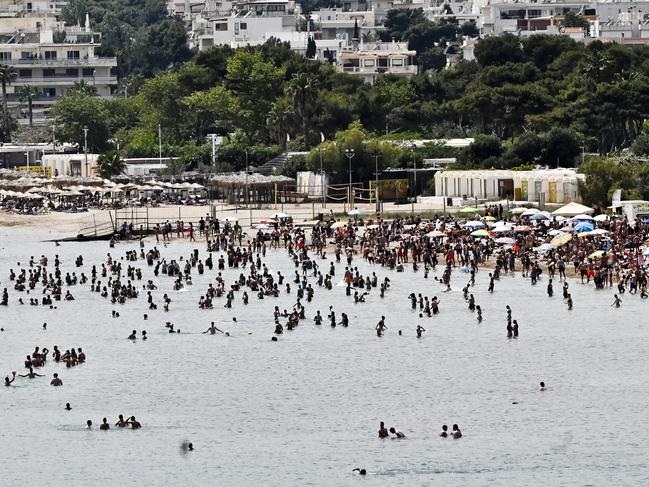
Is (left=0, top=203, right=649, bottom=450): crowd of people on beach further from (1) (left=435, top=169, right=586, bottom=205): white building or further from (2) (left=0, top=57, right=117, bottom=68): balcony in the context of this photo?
(2) (left=0, top=57, right=117, bottom=68): balcony

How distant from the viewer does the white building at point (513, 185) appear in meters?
95.6

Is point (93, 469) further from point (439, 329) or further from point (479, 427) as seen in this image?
point (439, 329)

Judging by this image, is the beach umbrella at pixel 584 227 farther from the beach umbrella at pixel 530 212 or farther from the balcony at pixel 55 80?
the balcony at pixel 55 80

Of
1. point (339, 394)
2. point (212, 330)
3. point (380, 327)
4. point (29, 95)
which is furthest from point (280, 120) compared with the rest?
point (339, 394)

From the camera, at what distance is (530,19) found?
198 metres

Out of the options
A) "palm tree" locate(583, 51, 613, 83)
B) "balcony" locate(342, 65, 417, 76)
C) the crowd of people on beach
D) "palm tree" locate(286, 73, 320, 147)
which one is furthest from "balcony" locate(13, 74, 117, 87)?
the crowd of people on beach

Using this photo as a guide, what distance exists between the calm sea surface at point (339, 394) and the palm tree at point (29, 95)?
99.3m

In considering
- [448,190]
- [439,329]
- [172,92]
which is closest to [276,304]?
[439,329]

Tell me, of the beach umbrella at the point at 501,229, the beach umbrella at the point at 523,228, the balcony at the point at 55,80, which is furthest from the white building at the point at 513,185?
the balcony at the point at 55,80

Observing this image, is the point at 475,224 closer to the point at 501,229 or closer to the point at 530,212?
the point at 501,229

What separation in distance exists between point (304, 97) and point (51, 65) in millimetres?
57069

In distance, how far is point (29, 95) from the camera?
169750 mm

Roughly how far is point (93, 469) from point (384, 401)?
1062cm

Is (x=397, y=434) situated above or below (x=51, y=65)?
below
